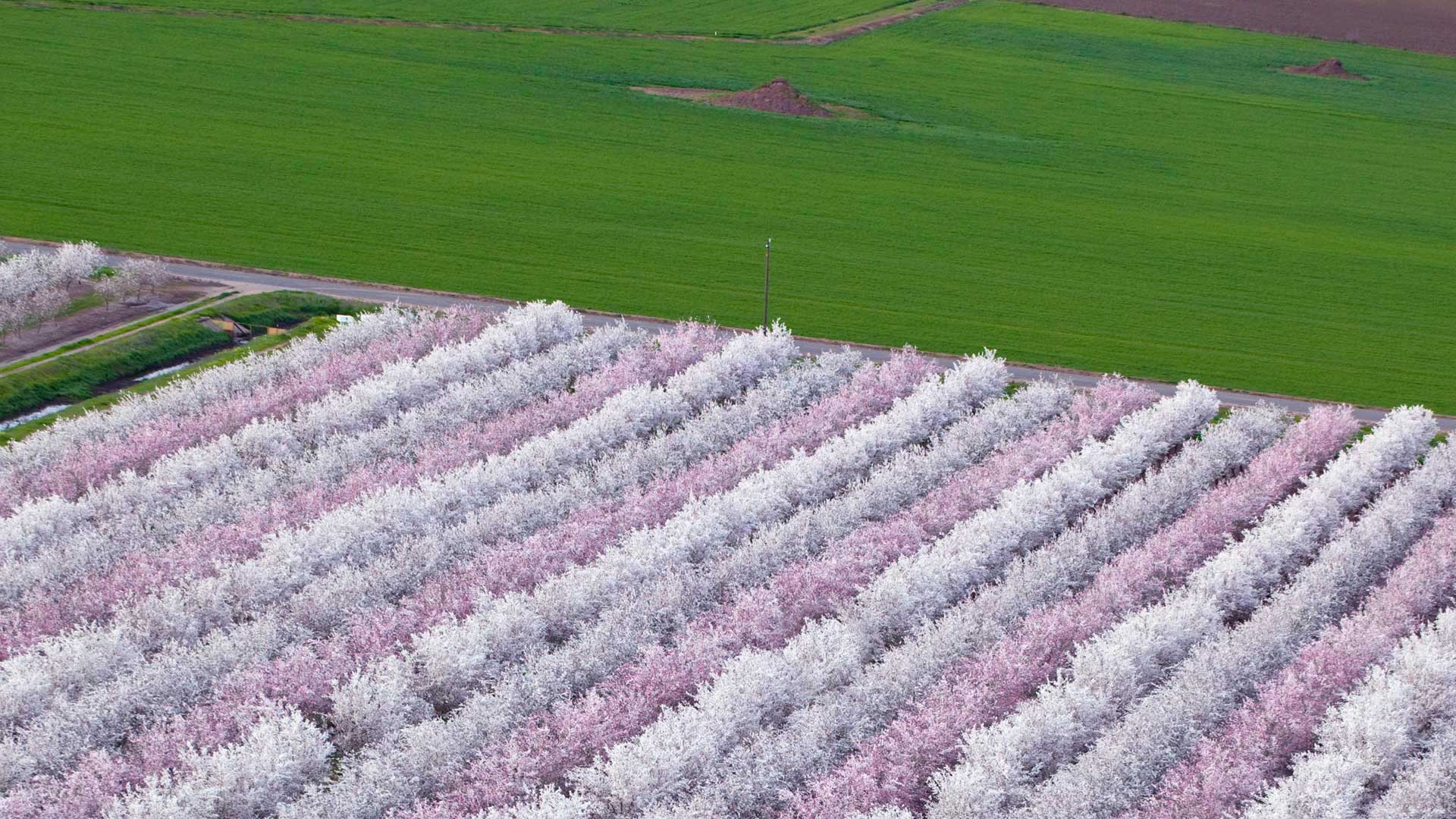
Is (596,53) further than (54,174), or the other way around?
(596,53)

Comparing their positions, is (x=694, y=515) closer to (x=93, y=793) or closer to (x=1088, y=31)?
(x=93, y=793)

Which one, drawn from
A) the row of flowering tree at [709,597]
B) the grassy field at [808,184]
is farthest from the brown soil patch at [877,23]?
the row of flowering tree at [709,597]

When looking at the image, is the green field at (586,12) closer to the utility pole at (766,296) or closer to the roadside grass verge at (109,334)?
the utility pole at (766,296)

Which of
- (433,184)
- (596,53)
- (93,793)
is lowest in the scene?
(93,793)

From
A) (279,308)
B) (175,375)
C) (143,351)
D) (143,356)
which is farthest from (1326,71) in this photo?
(143,356)

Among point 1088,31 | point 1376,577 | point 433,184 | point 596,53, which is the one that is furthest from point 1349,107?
point 1376,577

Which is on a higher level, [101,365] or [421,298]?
[421,298]

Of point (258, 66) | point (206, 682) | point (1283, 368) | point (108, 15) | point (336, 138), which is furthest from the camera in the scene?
point (108, 15)

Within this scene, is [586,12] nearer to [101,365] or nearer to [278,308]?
[278,308]
